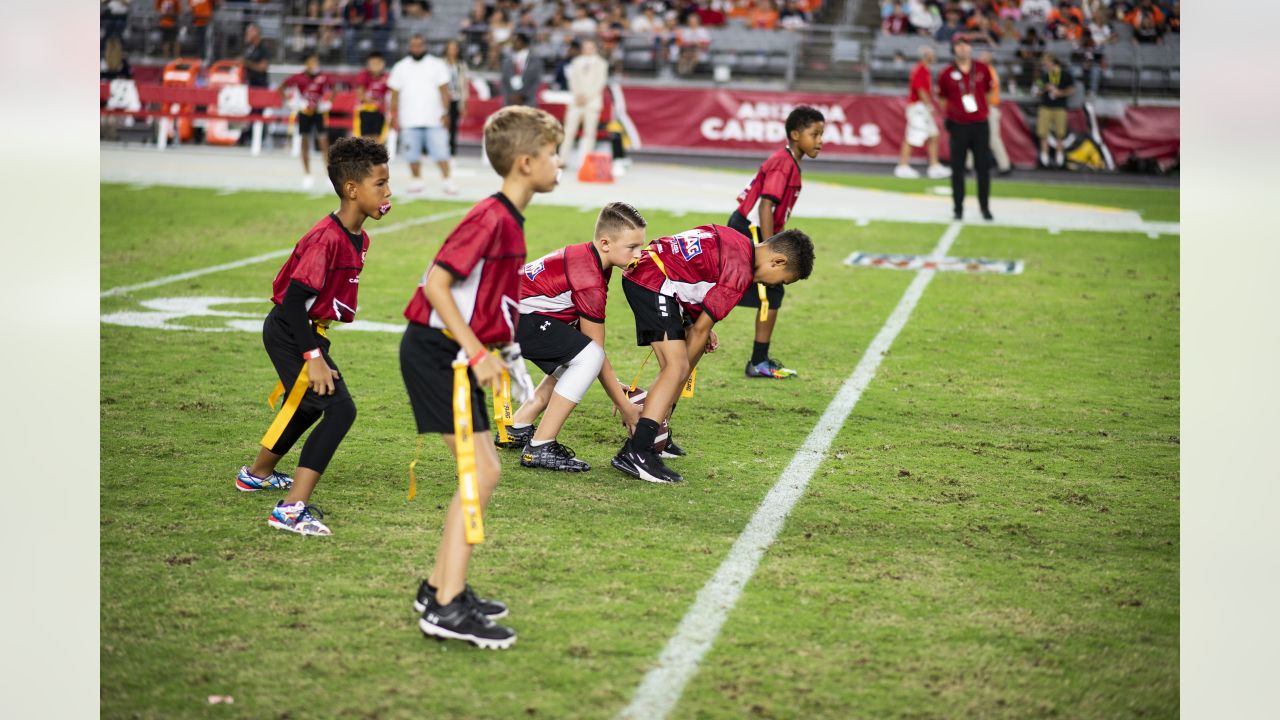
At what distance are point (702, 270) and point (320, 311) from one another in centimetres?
180

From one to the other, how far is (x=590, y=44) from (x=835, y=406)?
13.0m

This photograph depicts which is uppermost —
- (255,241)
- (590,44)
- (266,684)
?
(590,44)

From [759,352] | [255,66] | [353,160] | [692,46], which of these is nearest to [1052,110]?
[692,46]

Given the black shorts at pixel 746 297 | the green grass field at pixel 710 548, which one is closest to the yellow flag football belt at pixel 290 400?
the green grass field at pixel 710 548

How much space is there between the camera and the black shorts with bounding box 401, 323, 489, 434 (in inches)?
168

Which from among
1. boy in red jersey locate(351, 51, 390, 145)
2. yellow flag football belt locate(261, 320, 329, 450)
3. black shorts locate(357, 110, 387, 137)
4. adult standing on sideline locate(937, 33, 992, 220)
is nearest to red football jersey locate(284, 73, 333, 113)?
boy in red jersey locate(351, 51, 390, 145)

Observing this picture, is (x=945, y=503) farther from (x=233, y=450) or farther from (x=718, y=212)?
(x=718, y=212)

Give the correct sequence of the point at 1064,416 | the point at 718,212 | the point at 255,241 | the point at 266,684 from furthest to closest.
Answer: the point at 718,212, the point at 255,241, the point at 1064,416, the point at 266,684

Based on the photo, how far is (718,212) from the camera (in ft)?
53.2

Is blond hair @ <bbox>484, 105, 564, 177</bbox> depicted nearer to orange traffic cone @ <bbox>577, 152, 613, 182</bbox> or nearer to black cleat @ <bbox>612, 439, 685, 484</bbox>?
black cleat @ <bbox>612, 439, 685, 484</bbox>

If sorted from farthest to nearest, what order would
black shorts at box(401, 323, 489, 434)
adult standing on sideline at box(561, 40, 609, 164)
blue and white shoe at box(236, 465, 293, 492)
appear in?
adult standing on sideline at box(561, 40, 609, 164) < blue and white shoe at box(236, 465, 293, 492) < black shorts at box(401, 323, 489, 434)

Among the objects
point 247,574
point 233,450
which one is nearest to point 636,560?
point 247,574

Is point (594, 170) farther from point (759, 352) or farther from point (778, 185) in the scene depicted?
point (778, 185)

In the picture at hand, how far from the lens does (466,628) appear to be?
164 inches
